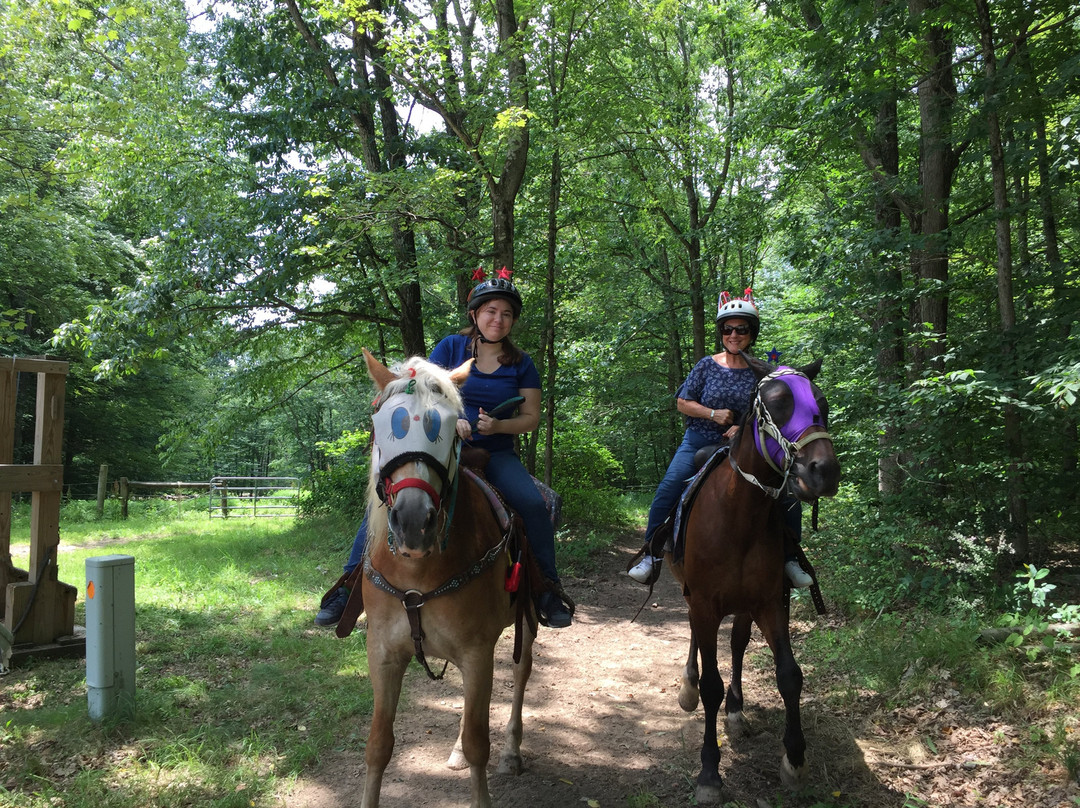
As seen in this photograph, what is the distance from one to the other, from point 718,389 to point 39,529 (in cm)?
605

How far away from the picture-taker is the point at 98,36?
21.1 feet

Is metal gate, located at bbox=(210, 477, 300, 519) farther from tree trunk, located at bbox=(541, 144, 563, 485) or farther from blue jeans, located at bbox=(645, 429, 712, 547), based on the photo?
blue jeans, located at bbox=(645, 429, 712, 547)

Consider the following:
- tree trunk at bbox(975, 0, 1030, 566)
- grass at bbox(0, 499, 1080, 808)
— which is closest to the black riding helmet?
grass at bbox(0, 499, 1080, 808)

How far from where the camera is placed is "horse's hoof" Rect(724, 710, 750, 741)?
4.66 meters

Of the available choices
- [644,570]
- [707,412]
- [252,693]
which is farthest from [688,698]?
[252,693]

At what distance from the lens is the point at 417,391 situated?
9.29 feet

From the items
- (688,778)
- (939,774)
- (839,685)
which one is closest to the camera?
(939,774)

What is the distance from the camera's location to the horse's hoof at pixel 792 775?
3814mm

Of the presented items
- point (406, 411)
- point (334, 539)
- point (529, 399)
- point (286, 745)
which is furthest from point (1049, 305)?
point (334, 539)

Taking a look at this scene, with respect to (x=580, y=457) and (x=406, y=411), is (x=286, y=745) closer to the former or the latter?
(x=406, y=411)

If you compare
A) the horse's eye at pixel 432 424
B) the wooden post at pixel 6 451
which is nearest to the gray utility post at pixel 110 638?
the wooden post at pixel 6 451

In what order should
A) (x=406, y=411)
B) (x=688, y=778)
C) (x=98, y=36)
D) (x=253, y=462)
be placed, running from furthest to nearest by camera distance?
1. (x=253, y=462)
2. (x=98, y=36)
3. (x=688, y=778)
4. (x=406, y=411)

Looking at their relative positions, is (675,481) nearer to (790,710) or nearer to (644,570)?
(644,570)

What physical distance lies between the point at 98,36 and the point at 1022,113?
8662 mm
